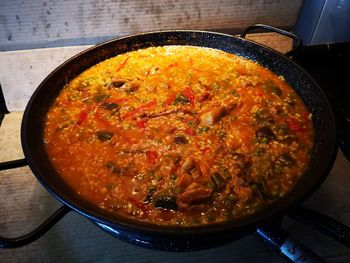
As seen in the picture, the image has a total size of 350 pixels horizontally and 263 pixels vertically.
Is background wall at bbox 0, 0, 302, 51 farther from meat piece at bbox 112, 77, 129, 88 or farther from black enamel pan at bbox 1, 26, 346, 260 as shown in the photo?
meat piece at bbox 112, 77, 129, 88

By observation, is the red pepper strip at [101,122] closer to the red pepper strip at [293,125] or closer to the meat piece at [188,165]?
the meat piece at [188,165]

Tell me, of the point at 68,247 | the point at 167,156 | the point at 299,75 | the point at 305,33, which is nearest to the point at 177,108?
the point at 167,156

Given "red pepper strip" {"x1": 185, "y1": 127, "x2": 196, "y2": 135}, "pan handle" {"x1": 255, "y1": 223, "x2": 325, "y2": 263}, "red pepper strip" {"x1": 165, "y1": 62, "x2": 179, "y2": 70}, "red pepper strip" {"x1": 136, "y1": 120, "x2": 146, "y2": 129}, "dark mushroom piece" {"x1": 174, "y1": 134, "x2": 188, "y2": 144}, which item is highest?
"red pepper strip" {"x1": 165, "y1": 62, "x2": 179, "y2": 70}

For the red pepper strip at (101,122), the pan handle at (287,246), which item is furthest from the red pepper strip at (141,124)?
the pan handle at (287,246)

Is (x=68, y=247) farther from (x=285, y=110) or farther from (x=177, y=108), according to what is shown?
(x=285, y=110)

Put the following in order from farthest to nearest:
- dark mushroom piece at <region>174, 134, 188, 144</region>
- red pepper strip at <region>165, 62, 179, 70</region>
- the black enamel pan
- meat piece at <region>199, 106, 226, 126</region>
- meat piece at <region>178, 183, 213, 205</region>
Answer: red pepper strip at <region>165, 62, 179, 70</region>
meat piece at <region>199, 106, 226, 126</region>
dark mushroom piece at <region>174, 134, 188, 144</region>
meat piece at <region>178, 183, 213, 205</region>
the black enamel pan

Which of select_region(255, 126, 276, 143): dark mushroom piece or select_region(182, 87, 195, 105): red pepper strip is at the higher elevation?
select_region(182, 87, 195, 105): red pepper strip

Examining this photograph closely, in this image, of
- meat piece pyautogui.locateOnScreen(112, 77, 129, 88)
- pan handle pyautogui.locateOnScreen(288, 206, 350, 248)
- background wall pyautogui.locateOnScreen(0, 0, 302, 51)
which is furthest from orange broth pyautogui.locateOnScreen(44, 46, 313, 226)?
background wall pyautogui.locateOnScreen(0, 0, 302, 51)
